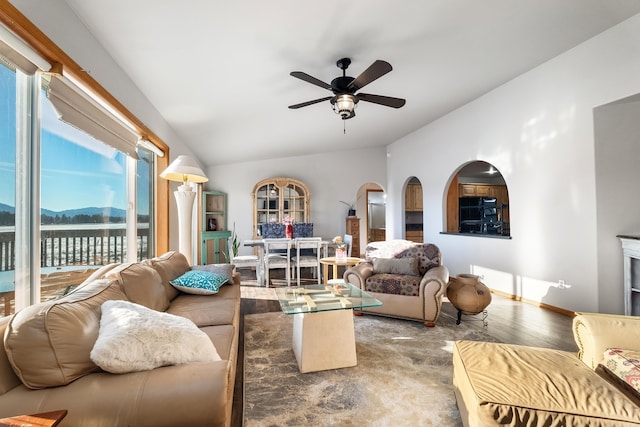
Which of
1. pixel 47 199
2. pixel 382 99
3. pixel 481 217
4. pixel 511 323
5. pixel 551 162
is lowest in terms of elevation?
pixel 511 323

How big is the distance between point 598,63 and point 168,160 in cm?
489

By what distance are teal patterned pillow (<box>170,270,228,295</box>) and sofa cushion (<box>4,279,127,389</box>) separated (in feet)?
4.48

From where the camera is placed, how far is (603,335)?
1.47 m

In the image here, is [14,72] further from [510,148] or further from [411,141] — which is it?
[411,141]

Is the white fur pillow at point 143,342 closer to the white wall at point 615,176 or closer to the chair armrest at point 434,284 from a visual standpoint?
the chair armrest at point 434,284

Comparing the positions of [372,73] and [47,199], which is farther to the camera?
[372,73]

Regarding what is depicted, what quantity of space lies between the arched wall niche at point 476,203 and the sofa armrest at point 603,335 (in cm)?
308

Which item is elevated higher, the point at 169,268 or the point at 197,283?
the point at 169,268

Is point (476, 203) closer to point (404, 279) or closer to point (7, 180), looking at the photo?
point (404, 279)

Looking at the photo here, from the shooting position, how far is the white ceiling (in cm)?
201

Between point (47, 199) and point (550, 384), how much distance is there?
281cm

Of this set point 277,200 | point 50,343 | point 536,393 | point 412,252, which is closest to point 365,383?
point 536,393

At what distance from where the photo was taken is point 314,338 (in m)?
2.12

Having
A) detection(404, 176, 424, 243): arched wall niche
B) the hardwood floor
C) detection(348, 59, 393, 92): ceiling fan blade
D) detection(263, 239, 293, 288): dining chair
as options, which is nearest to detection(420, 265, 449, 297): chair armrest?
the hardwood floor
